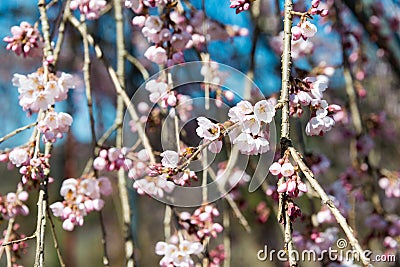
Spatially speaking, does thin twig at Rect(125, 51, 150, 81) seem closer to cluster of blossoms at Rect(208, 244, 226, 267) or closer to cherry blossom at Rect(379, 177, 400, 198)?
cluster of blossoms at Rect(208, 244, 226, 267)

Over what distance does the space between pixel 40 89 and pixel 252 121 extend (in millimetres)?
633

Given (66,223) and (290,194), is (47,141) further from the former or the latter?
(290,194)

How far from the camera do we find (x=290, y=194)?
3.29ft

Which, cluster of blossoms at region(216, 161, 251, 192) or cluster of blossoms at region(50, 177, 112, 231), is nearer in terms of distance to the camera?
cluster of blossoms at region(50, 177, 112, 231)

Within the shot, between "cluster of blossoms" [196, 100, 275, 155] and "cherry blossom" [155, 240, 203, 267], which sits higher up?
"cluster of blossoms" [196, 100, 275, 155]

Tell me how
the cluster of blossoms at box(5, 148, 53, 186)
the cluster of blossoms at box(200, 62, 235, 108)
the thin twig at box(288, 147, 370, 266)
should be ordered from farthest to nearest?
the cluster of blossoms at box(200, 62, 235, 108) < the cluster of blossoms at box(5, 148, 53, 186) < the thin twig at box(288, 147, 370, 266)

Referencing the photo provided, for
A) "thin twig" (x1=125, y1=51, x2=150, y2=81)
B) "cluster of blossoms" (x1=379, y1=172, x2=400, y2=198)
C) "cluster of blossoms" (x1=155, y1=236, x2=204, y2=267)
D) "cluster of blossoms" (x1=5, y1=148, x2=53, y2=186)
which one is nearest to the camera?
"cluster of blossoms" (x1=5, y1=148, x2=53, y2=186)

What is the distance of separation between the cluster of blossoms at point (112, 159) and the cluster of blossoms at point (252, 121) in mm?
549

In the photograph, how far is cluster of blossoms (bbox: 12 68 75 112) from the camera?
1393 mm

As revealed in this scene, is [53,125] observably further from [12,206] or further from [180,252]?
[180,252]

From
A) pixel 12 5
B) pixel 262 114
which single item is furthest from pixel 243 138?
pixel 12 5

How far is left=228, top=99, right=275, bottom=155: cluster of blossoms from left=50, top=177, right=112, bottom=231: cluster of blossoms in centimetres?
58

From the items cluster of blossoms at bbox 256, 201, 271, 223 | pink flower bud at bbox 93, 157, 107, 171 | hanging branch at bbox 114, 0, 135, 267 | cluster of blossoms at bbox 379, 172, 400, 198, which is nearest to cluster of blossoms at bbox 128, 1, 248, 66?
hanging branch at bbox 114, 0, 135, 267

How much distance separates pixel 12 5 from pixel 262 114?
8.44ft
